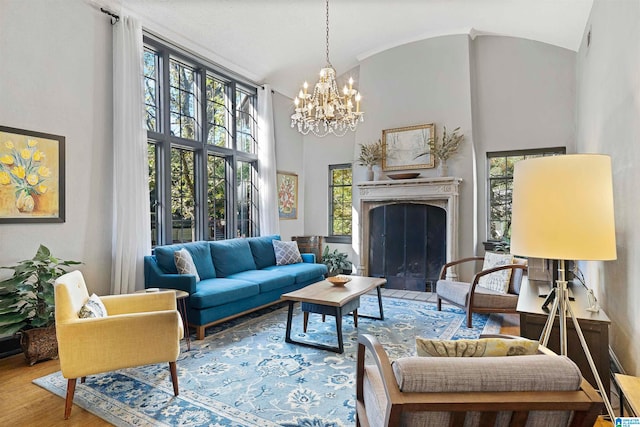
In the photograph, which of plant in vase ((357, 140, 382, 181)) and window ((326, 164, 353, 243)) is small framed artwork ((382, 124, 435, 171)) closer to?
plant in vase ((357, 140, 382, 181))

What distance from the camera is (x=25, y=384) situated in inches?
106

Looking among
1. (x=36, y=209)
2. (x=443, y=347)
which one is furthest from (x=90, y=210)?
(x=443, y=347)

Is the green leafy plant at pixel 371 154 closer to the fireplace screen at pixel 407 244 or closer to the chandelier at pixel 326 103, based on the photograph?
the fireplace screen at pixel 407 244

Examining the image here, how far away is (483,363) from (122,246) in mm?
3868

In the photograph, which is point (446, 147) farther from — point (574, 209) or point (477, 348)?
point (477, 348)

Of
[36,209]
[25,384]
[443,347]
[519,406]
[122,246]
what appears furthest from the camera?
[122,246]

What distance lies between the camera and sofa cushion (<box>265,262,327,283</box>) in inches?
197

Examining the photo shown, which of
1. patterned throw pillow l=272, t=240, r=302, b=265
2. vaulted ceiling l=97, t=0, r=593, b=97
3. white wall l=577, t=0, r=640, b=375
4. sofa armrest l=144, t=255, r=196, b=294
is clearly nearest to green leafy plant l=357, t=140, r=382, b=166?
vaulted ceiling l=97, t=0, r=593, b=97

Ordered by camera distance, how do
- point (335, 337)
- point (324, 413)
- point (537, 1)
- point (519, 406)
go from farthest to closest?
point (537, 1) → point (335, 337) → point (324, 413) → point (519, 406)

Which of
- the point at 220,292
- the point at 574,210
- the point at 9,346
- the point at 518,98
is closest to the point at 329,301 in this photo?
the point at 220,292

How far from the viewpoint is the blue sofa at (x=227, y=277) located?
365 cm

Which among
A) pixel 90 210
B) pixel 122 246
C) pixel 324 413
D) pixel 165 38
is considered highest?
pixel 165 38

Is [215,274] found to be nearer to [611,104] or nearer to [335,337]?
[335,337]

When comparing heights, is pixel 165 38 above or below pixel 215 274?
above
